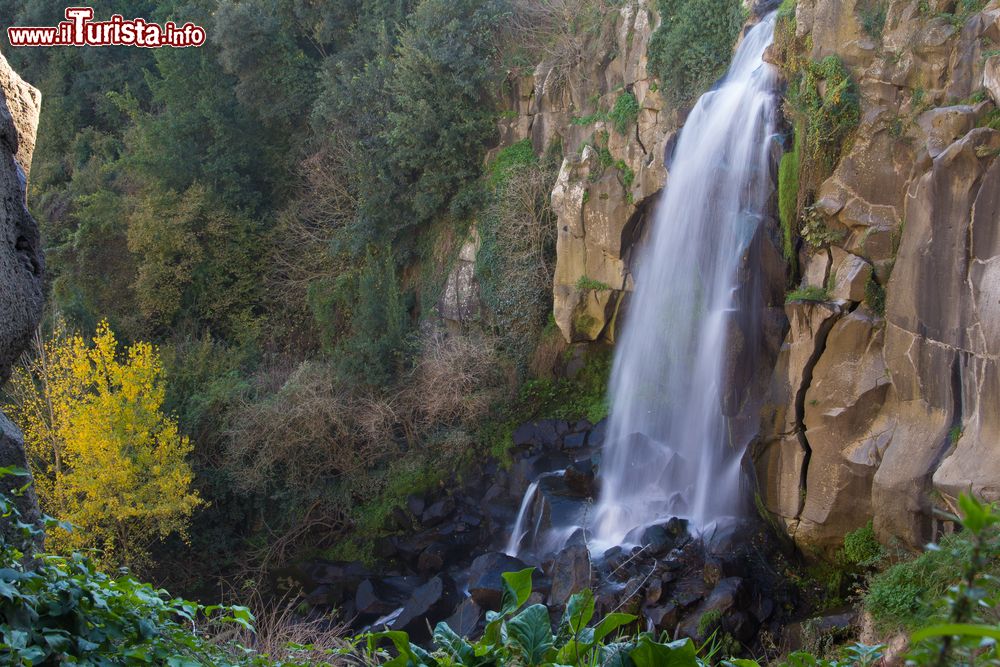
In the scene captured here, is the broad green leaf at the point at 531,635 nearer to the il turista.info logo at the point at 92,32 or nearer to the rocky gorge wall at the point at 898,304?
the rocky gorge wall at the point at 898,304

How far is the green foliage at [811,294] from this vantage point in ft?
32.0

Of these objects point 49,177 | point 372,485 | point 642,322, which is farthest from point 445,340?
point 49,177

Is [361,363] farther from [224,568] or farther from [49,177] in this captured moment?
[49,177]

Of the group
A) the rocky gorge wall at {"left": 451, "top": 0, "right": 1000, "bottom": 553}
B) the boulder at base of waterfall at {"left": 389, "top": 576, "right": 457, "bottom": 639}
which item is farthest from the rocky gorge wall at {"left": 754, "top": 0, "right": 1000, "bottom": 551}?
the boulder at base of waterfall at {"left": 389, "top": 576, "right": 457, "bottom": 639}

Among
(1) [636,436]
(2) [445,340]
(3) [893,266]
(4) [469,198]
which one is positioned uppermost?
(4) [469,198]

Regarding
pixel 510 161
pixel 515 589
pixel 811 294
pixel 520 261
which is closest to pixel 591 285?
pixel 520 261

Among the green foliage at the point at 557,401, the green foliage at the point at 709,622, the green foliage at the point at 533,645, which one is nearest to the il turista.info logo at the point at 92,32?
the green foliage at the point at 557,401

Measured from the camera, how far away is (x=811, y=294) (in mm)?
9797

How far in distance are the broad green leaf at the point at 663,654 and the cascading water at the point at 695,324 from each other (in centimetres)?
835

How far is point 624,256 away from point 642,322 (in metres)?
1.21

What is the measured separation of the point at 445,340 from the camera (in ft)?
52.5

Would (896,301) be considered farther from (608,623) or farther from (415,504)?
(415,504)

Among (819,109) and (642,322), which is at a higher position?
(819,109)

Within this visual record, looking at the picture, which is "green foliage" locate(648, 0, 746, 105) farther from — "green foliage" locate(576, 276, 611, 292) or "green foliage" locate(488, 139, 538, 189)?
"green foliage" locate(488, 139, 538, 189)
